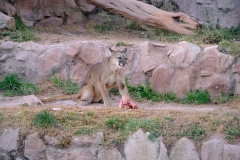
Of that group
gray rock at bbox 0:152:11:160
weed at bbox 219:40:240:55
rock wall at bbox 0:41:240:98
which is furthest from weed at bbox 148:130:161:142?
weed at bbox 219:40:240:55

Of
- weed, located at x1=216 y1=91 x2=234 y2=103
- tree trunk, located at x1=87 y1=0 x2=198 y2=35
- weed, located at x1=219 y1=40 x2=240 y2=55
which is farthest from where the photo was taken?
tree trunk, located at x1=87 y1=0 x2=198 y2=35

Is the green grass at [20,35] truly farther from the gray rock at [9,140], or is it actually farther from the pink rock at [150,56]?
the gray rock at [9,140]

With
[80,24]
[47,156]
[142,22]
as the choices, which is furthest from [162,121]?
[80,24]

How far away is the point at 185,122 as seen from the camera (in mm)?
8570

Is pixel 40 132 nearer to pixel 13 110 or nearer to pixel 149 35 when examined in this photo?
pixel 13 110

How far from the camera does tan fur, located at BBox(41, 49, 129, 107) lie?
10609 mm

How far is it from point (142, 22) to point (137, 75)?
1815 mm

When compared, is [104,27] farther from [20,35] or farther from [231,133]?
[231,133]

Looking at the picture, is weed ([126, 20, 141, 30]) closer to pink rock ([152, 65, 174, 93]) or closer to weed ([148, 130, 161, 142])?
pink rock ([152, 65, 174, 93])

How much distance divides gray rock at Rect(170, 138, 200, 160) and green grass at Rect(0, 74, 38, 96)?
13.9 ft

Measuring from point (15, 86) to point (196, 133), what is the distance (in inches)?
185

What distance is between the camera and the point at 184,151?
8148 mm

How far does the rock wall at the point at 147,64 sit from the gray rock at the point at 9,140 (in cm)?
335

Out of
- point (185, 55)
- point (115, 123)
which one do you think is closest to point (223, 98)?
point (185, 55)
